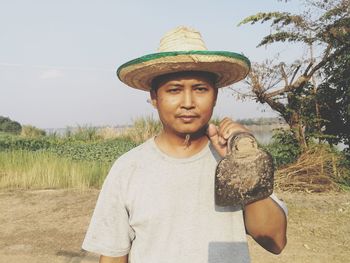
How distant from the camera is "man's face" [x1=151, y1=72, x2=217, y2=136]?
1462mm

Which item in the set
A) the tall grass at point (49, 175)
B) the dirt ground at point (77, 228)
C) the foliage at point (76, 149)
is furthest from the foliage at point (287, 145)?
the foliage at point (76, 149)

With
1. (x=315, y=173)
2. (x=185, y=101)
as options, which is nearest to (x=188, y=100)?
(x=185, y=101)

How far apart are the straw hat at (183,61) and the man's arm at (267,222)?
1.76 ft

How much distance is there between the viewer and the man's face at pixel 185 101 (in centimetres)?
146

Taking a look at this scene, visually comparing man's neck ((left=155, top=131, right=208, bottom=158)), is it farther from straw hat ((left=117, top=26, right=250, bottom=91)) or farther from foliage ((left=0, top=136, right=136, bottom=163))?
foliage ((left=0, top=136, right=136, bottom=163))

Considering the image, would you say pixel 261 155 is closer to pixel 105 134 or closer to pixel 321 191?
pixel 321 191

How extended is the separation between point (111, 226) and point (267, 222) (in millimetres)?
599

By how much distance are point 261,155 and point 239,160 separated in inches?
2.7

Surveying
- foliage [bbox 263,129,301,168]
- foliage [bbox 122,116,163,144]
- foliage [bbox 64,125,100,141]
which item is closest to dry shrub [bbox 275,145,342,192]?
foliage [bbox 263,129,301,168]

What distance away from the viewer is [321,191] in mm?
6844

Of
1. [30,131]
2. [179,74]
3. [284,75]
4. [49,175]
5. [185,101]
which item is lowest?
[49,175]

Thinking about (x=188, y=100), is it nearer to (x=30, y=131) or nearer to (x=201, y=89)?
(x=201, y=89)

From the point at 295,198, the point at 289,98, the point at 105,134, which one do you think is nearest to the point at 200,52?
the point at 295,198

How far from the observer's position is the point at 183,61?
1.43 metres
